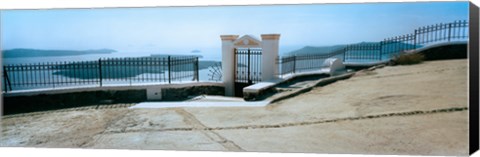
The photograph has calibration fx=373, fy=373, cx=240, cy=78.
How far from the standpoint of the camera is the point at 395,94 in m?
6.35

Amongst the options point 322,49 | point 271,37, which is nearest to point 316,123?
point 322,49

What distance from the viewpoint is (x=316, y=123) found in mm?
6461

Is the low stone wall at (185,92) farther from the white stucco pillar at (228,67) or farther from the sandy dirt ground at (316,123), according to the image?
the sandy dirt ground at (316,123)

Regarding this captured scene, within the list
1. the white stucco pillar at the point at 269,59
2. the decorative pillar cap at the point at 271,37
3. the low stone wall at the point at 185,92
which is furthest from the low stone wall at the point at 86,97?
the decorative pillar cap at the point at 271,37

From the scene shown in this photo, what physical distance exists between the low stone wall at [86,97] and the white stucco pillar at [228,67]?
2.55 feet

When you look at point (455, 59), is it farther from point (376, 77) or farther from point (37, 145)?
point (37, 145)

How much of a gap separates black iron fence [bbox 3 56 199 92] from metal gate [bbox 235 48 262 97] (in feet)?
A: 4.58

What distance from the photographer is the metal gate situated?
398 inches

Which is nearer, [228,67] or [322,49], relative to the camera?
[322,49]

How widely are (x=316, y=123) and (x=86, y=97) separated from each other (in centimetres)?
522

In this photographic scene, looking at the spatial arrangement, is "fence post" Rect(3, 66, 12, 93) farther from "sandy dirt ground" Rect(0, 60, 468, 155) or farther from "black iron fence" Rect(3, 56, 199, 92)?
"sandy dirt ground" Rect(0, 60, 468, 155)

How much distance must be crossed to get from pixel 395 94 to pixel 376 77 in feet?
2.45

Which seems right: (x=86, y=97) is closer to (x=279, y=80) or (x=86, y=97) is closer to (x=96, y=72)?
(x=96, y=72)

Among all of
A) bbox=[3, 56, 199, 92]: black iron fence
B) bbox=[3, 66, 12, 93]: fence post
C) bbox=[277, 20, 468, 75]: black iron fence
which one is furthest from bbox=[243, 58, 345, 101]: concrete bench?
bbox=[3, 66, 12, 93]: fence post
